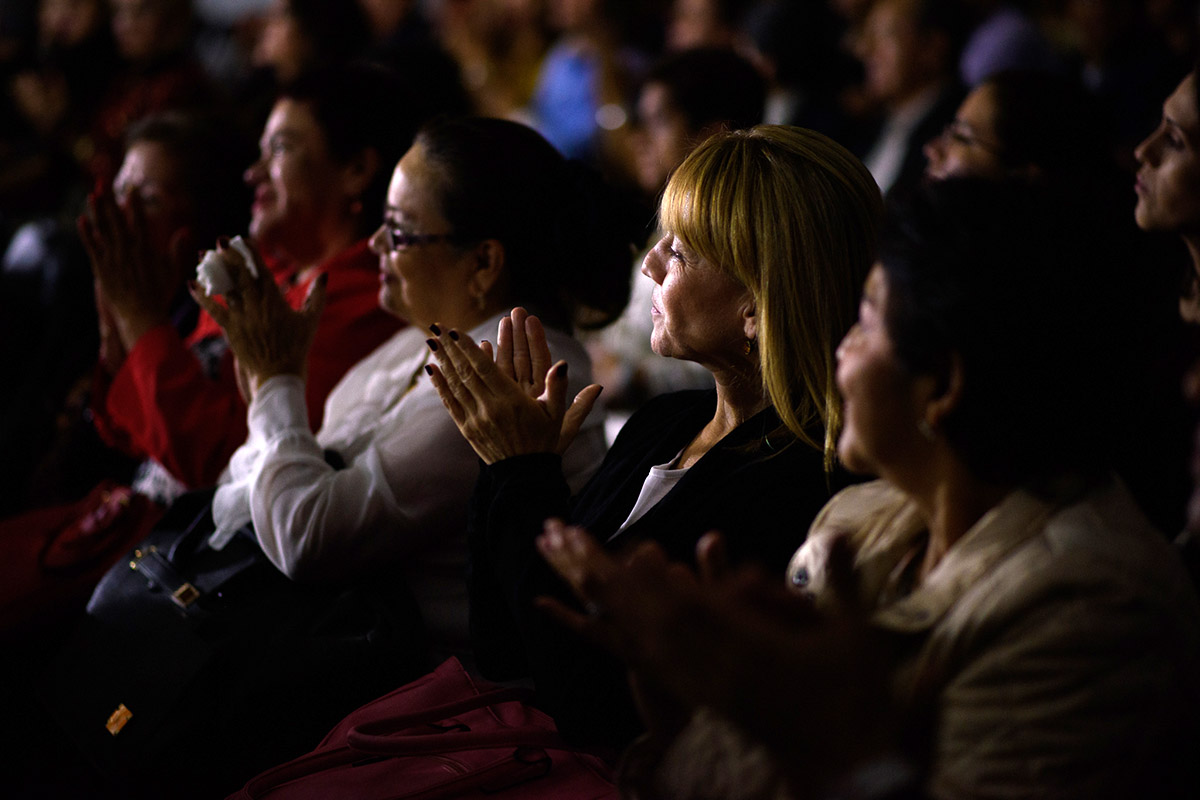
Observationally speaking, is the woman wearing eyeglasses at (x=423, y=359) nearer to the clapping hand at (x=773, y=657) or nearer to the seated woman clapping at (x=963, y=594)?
the seated woman clapping at (x=963, y=594)

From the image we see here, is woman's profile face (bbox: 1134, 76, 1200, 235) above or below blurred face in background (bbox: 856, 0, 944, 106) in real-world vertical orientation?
above

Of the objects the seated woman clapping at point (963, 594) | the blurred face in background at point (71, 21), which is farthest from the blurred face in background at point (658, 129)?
the blurred face in background at point (71, 21)

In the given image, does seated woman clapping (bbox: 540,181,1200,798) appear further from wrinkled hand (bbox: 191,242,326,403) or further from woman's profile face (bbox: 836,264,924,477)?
wrinkled hand (bbox: 191,242,326,403)

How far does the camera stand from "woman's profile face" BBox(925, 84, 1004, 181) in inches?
79.1

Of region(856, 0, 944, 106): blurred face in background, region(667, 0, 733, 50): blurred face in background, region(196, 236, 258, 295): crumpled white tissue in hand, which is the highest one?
region(196, 236, 258, 295): crumpled white tissue in hand

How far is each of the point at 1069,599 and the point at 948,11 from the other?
3.28 meters

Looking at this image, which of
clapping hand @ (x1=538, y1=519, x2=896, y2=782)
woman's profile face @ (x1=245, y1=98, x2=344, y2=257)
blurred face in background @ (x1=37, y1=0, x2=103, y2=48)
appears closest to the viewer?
clapping hand @ (x1=538, y1=519, x2=896, y2=782)

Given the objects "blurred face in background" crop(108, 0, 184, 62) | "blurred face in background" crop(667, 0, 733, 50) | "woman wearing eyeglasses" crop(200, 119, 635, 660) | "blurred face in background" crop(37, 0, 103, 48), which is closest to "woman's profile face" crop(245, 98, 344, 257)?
"woman wearing eyeglasses" crop(200, 119, 635, 660)

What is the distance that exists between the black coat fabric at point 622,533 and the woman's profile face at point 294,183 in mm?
1106

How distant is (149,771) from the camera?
1526mm

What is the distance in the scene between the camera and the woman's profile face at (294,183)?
7.09 ft

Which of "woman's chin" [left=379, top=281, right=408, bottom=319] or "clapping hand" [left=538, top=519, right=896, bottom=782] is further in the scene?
"woman's chin" [left=379, top=281, right=408, bottom=319]

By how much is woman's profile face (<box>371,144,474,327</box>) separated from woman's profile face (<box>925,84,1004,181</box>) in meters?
0.93

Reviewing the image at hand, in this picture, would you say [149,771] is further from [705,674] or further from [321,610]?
[705,674]
